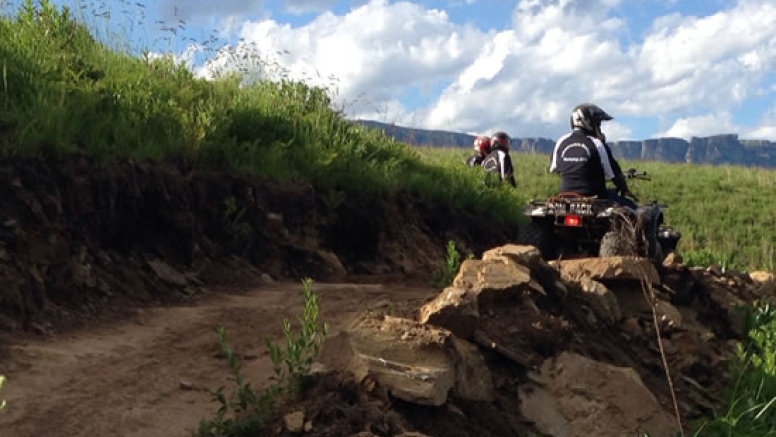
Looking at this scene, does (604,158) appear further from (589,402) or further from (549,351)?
(589,402)

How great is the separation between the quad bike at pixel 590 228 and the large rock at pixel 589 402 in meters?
2.90

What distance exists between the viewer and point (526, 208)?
383 inches

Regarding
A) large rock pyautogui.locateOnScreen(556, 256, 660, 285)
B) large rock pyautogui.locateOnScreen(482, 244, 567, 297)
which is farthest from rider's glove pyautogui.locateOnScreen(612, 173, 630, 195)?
large rock pyautogui.locateOnScreen(482, 244, 567, 297)

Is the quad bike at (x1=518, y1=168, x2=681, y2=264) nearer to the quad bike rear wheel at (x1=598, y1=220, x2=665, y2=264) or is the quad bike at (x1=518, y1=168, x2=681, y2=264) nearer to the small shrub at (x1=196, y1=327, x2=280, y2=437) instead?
the quad bike rear wheel at (x1=598, y1=220, x2=665, y2=264)

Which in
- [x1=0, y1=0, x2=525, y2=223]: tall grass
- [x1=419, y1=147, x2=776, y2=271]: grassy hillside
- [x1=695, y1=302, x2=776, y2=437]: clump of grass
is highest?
[x1=0, y1=0, x2=525, y2=223]: tall grass

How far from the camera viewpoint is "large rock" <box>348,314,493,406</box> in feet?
16.2

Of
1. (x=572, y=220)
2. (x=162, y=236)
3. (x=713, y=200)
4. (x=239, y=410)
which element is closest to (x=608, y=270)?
(x=572, y=220)

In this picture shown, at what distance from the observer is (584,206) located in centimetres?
934

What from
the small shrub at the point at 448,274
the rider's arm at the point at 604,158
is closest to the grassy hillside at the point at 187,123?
the small shrub at the point at 448,274

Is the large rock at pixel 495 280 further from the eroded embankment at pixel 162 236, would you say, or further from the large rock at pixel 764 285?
the large rock at pixel 764 285

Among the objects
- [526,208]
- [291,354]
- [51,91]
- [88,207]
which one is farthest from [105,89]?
[291,354]

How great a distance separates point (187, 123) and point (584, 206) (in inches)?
151

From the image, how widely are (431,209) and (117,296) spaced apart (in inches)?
223

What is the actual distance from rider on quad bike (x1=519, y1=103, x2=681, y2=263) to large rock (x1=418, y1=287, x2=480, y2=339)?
3606mm
